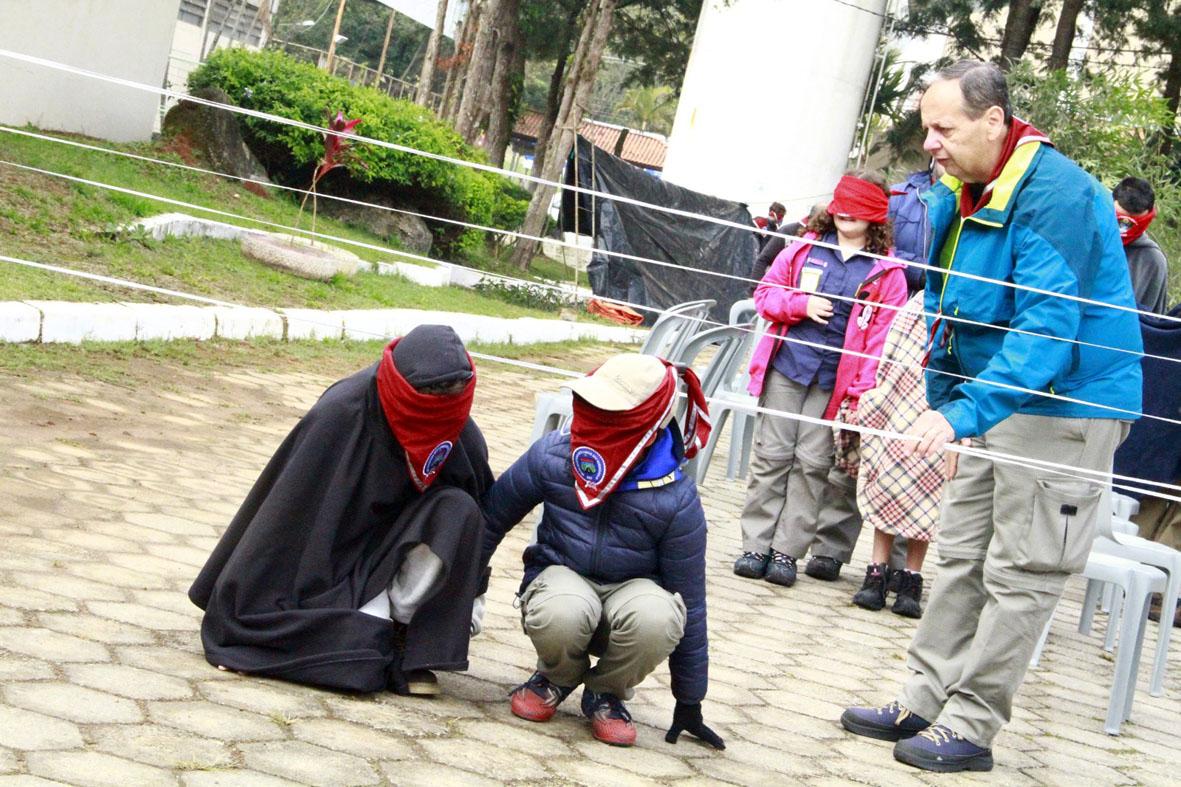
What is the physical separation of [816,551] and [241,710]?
12.0 feet

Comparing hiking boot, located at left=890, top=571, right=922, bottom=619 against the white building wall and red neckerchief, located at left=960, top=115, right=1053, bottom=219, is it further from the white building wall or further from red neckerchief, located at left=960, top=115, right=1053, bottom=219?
the white building wall

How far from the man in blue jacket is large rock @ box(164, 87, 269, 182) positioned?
10.3 meters

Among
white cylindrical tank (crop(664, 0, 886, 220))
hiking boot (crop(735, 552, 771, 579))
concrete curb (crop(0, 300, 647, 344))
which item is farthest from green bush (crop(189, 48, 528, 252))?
hiking boot (crop(735, 552, 771, 579))

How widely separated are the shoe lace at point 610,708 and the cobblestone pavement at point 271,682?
8cm

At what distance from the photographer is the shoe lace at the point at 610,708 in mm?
3707

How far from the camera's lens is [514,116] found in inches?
1156

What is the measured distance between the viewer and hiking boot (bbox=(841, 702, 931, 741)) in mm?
4184

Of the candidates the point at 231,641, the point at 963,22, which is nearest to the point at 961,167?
the point at 231,641

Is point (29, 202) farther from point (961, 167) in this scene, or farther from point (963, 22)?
point (963, 22)

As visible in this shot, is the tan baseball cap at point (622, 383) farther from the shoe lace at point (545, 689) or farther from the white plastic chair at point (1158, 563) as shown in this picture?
the white plastic chair at point (1158, 563)

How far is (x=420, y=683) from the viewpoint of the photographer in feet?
12.2

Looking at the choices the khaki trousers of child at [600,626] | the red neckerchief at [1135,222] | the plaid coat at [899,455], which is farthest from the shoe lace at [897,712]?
the red neckerchief at [1135,222]

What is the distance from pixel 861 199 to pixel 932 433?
2607mm

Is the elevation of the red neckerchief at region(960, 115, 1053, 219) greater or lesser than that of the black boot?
greater
